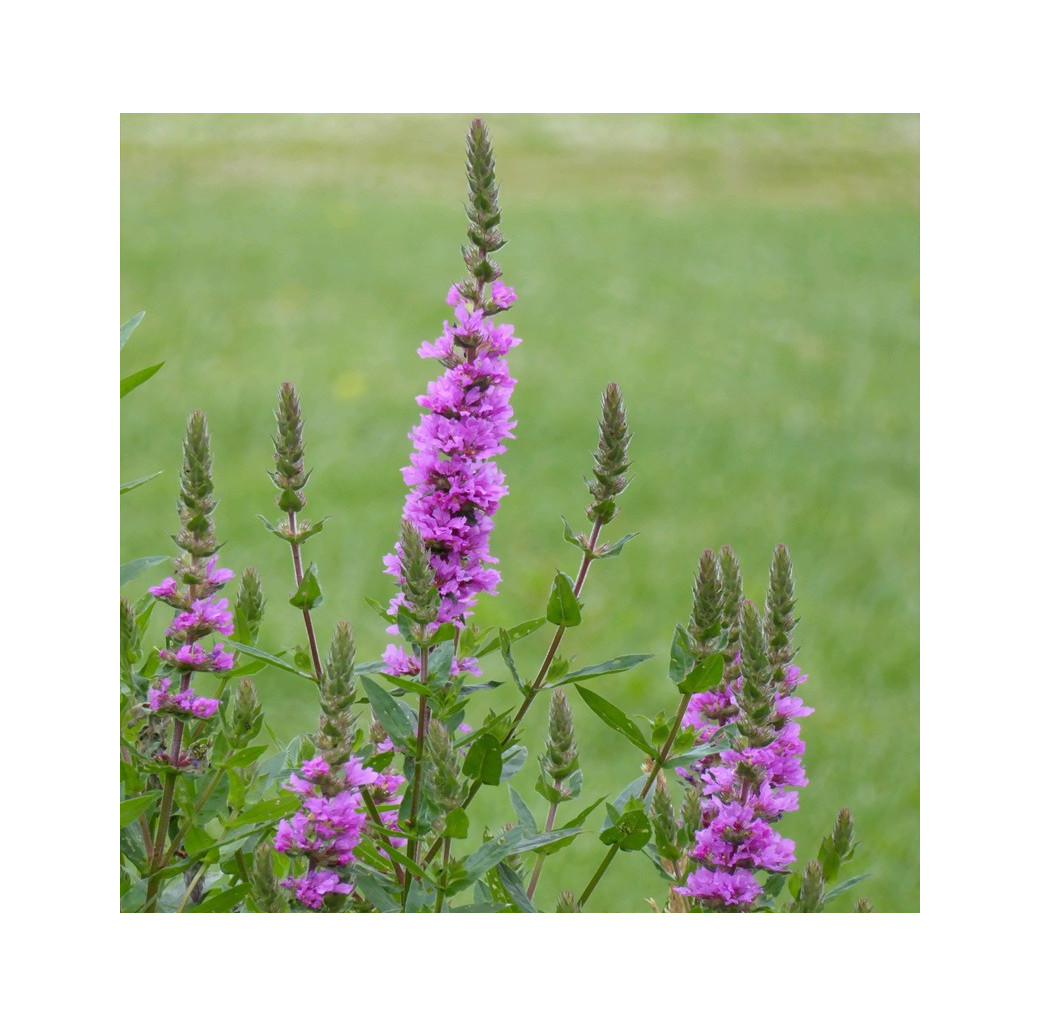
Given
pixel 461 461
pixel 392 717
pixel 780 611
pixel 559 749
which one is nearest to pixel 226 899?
pixel 392 717

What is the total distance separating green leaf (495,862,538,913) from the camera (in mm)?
1065

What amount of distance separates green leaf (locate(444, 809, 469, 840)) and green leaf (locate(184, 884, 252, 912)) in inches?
7.4

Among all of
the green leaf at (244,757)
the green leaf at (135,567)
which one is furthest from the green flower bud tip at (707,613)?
the green leaf at (135,567)

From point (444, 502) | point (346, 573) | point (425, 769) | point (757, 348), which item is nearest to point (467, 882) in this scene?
point (425, 769)

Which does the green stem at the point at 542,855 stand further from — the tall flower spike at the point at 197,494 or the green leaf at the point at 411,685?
the tall flower spike at the point at 197,494

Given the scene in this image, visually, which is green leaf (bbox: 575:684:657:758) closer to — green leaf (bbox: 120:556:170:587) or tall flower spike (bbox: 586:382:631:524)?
tall flower spike (bbox: 586:382:631:524)

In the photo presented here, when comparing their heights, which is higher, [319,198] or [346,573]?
[319,198]

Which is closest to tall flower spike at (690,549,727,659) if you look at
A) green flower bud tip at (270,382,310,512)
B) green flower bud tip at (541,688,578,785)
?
green flower bud tip at (541,688,578,785)

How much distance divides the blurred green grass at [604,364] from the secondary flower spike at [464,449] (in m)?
1.47

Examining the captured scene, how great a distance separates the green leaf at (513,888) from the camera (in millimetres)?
1065

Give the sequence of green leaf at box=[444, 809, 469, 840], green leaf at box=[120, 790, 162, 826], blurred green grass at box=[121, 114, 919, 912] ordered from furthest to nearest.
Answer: blurred green grass at box=[121, 114, 919, 912] → green leaf at box=[120, 790, 162, 826] → green leaf at box=[444, 809, 469, 840]
